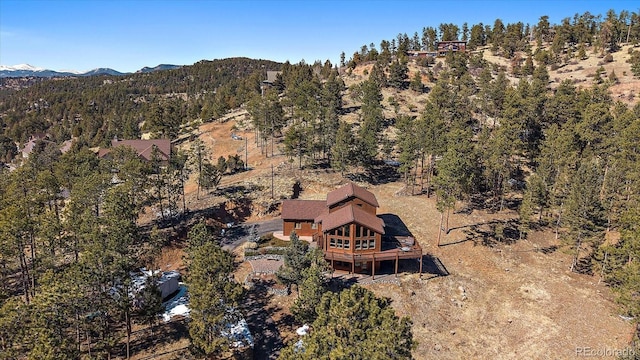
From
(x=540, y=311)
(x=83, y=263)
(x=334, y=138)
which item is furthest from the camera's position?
(x=334, y=138)

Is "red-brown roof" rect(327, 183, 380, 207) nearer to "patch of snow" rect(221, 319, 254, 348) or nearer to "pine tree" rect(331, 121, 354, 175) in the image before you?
"pine tree" rect(331, 121, 354, 175)

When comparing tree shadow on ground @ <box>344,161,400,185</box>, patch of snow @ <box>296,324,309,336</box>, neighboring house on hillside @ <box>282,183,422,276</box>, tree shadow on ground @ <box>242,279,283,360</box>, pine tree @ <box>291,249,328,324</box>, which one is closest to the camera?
pine tree @ <box>291,249,328,324</box>

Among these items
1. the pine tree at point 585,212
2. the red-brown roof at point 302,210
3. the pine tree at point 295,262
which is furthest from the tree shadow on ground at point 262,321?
the pine tree at point 585,212

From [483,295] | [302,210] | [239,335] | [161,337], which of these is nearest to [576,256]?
[483,295]

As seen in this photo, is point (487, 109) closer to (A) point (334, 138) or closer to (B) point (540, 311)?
(A) point (334, 138)

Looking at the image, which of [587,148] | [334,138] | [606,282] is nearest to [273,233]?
[334,138]

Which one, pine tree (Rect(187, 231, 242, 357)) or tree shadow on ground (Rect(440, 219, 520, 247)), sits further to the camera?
tree shadow on ground (Rect(440, 219, 520, 247))

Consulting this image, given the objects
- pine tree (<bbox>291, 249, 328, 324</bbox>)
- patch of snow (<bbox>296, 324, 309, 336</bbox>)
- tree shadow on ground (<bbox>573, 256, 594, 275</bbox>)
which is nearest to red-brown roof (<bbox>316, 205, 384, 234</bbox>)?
pine tree (<bbox>291, 249, 328, 324</bbox>)
